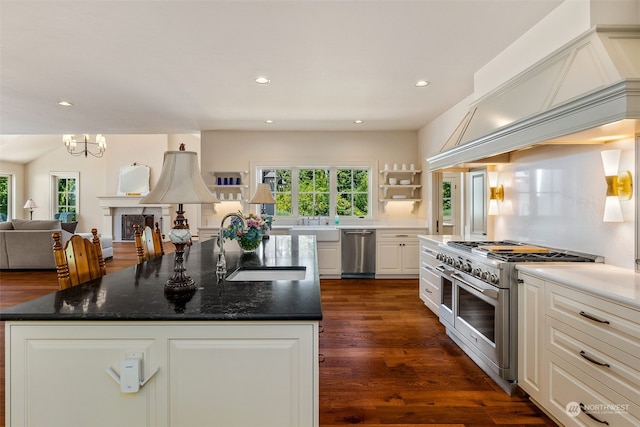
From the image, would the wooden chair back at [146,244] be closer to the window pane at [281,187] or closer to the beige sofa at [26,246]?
the window pane at [281,187]

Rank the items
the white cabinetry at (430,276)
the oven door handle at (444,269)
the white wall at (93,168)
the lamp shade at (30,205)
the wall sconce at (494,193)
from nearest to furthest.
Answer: the oven door handle at (444,269) → the wall sconce at (494,193) → the white cabinetry at (430,276) → the lamp shade at (30,205) → the white wall at (93,168)

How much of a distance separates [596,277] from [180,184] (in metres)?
2.20

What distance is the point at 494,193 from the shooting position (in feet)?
11.3

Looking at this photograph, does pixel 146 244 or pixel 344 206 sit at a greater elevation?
pixel 344 206

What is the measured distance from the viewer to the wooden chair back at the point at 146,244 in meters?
2.79

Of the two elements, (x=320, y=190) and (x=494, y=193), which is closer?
(x=494, y=193)

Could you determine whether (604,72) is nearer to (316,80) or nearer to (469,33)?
(469,33)

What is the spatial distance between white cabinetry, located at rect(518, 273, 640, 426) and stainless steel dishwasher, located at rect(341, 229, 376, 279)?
3.59 metres

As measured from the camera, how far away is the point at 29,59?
3172 millimetres

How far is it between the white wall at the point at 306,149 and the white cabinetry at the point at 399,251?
2.16 ft

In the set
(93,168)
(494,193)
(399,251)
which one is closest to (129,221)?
(93,168)

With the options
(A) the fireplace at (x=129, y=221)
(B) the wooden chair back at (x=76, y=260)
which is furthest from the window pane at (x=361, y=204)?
(A) the fireplace at (x=129, y=221)

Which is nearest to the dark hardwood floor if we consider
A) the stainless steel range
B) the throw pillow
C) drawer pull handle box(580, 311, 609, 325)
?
the stainless steel range

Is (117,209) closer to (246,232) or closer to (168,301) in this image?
(246,232)
